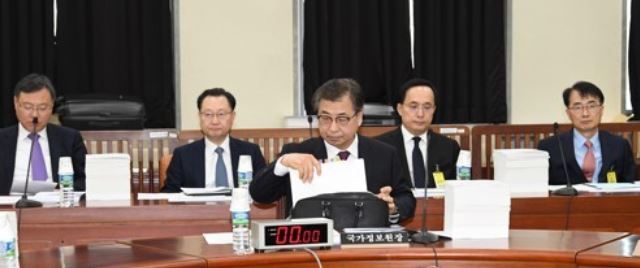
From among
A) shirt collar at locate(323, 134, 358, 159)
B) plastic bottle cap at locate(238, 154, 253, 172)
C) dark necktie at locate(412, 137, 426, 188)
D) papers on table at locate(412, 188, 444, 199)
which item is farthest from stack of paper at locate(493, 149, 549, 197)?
plastic bottle cap at locate(238, 154, 253, 172)

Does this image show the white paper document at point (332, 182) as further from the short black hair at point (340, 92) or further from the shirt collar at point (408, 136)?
the shirt collar at point (408, 136)

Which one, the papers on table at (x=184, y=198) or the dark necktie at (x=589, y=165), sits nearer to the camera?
the papers on table at (x=184, y=198)

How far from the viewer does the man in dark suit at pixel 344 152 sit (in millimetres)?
3320

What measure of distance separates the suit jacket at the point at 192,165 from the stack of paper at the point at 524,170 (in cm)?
125

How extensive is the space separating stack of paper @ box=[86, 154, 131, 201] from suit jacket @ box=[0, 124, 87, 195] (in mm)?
599

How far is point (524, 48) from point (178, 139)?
309cm

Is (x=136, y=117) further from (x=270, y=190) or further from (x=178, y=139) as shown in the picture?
(x=270, y=190)

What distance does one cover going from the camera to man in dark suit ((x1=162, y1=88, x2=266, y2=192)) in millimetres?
4488

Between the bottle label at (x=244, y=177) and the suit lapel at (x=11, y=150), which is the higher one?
the suit lapel at (x=11, y=150)

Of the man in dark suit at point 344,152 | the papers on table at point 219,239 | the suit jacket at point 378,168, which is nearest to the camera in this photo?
the papers on table at point 219,239

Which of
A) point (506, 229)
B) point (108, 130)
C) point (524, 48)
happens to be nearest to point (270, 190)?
point (506, 229)

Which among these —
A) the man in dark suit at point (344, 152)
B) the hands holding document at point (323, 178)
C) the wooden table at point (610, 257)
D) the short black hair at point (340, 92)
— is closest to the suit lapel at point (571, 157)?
the man in dark suit at point (344, 152)

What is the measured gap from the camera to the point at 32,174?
14.7 feet

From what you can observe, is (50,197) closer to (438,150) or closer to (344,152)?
(344,152)
